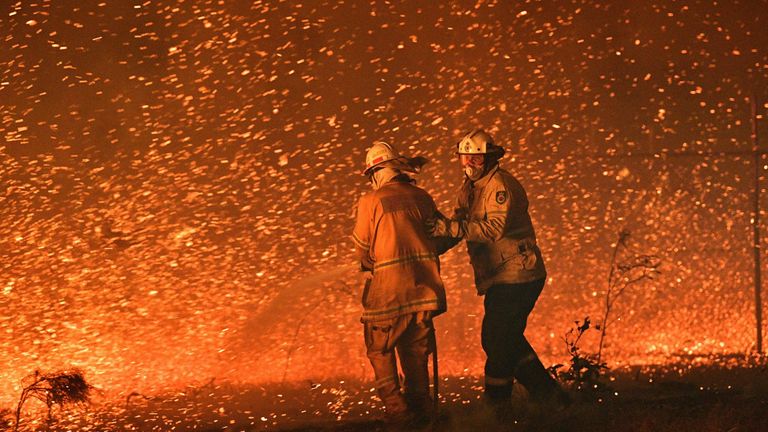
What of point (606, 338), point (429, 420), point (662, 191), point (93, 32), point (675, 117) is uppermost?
point (93, 32)

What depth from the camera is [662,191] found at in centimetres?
704

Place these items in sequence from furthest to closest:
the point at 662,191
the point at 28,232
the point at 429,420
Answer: the point at 662,191 → the point at 28,232 → the point at 429,420

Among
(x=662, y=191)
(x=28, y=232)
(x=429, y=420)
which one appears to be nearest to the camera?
(x=429, y=420)

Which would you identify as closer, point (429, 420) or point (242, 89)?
point (429, 420)

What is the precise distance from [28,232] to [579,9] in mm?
3824

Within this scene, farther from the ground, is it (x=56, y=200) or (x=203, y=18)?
(x=203, y=18)

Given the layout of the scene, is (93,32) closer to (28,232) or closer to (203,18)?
(203,18)

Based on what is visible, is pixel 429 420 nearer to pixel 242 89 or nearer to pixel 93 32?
pixel 242 89

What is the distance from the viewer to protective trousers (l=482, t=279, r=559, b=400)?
532 centimetres

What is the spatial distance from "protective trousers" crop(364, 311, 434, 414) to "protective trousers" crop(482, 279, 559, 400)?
12.6 inches

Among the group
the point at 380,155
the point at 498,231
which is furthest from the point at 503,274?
the point at 380,155

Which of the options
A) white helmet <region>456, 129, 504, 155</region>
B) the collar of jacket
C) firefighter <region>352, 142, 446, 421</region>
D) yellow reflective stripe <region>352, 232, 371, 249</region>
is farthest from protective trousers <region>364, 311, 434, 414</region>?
white helmet <region>456, 129, 504, 155</region>

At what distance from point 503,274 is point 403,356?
0.64m

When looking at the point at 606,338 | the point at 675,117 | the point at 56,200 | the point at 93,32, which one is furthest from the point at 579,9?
the point at 56,200
